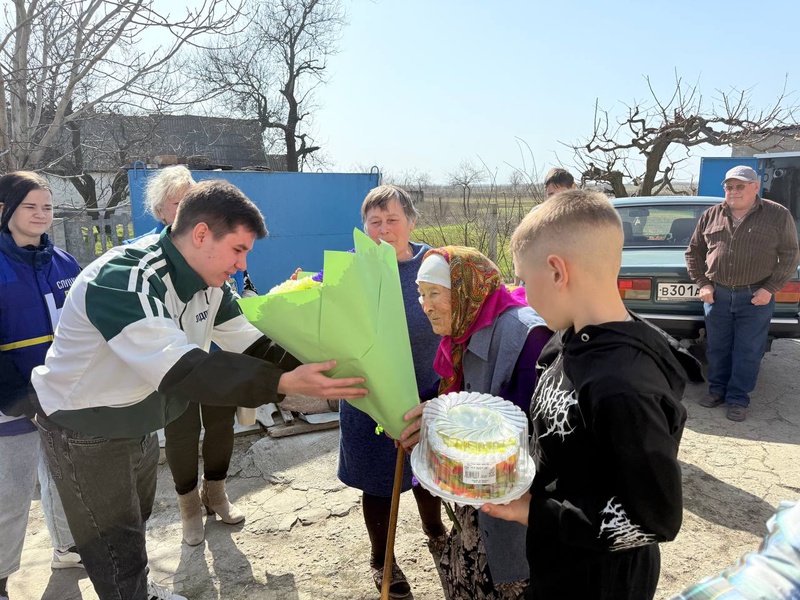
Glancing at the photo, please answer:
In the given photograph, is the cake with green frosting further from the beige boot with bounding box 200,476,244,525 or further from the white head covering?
the beige boot with bounding box 200,476,244,525

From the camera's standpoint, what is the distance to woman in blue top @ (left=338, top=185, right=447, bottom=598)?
2438 mm

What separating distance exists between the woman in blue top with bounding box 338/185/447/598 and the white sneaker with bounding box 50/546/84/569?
162 centimetres

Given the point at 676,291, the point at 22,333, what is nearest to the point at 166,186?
the point at 22,333

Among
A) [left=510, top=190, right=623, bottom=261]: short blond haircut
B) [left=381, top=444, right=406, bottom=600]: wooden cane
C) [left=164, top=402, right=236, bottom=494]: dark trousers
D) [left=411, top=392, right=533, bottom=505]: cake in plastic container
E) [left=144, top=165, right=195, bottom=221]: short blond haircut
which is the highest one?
[left=144, top=165, right=195, bottom=221]: short blond haircut

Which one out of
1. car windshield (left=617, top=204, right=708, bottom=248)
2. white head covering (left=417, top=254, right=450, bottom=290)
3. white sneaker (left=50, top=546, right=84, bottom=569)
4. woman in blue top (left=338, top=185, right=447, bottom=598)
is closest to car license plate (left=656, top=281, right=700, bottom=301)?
car windshield (left=617, top=204, right=708, bottom=248)

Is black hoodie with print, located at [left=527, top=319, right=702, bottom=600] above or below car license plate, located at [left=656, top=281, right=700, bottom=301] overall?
above

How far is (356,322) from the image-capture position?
139cm

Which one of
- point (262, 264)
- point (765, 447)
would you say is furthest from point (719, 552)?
point (262, 264)

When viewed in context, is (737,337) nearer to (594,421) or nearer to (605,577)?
(605,577)

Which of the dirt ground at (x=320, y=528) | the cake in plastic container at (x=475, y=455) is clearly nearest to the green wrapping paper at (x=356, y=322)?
the cake in plastic container at (x=475, y=455)

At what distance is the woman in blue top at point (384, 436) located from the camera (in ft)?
8.00

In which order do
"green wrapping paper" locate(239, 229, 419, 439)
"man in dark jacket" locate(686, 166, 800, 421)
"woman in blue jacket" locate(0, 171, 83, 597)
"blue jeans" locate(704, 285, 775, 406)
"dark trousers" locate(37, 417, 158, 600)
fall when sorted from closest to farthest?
"green wrapping paper" locate(239, 229, 419, 439), "dark trousers" locate(37, 417, 158, 600), "woman in blue jacket" locate(0, 171, 83, 597), "man in dark jacket" locate(686, 166, 800, 421), "blue jeans" locate(704, 285, 775, 406)

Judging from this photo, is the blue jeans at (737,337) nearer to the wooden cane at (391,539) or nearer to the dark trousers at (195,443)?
the wooden cane at (391,539)

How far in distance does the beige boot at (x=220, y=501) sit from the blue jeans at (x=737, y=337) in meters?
4.33
